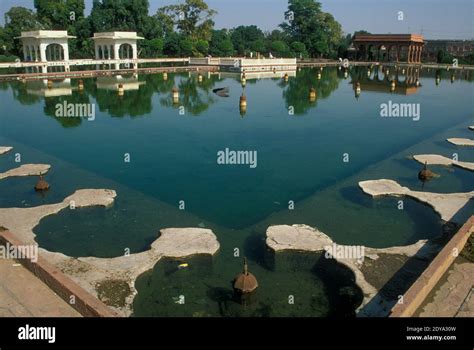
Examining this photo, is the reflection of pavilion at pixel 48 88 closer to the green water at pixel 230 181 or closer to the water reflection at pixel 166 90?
the water reflection at pixel 166 90

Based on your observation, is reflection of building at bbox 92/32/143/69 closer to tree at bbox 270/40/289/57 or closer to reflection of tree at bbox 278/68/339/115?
reflection of tree at bbox 278/68/339/115

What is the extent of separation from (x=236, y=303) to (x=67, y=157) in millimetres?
10171

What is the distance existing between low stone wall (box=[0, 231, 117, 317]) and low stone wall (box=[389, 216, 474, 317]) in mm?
3850

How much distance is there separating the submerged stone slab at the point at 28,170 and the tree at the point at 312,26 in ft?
195

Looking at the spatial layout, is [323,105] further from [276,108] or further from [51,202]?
[51,202]

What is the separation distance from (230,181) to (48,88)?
74.6 ft

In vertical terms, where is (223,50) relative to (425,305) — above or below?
above

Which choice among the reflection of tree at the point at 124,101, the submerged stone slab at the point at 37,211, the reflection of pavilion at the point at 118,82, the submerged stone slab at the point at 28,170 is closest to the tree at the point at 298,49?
the reflection of pavilion at the point at 118,82

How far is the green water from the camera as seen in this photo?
759 cm

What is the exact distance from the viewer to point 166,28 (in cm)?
6241

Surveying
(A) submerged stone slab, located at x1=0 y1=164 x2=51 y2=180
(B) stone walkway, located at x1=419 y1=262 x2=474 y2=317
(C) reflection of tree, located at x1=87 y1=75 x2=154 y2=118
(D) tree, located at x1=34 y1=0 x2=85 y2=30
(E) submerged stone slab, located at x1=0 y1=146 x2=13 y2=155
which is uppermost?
(D) tree, located at x1=34 y1=0 x2=85 y2=30

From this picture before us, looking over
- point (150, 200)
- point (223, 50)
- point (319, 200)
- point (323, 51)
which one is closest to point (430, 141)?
point (319, 200)

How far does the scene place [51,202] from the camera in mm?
10953

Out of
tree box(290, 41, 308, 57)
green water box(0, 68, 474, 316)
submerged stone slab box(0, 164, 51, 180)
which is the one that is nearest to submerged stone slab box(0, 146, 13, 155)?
green water box(0, 68, 474, 316)
